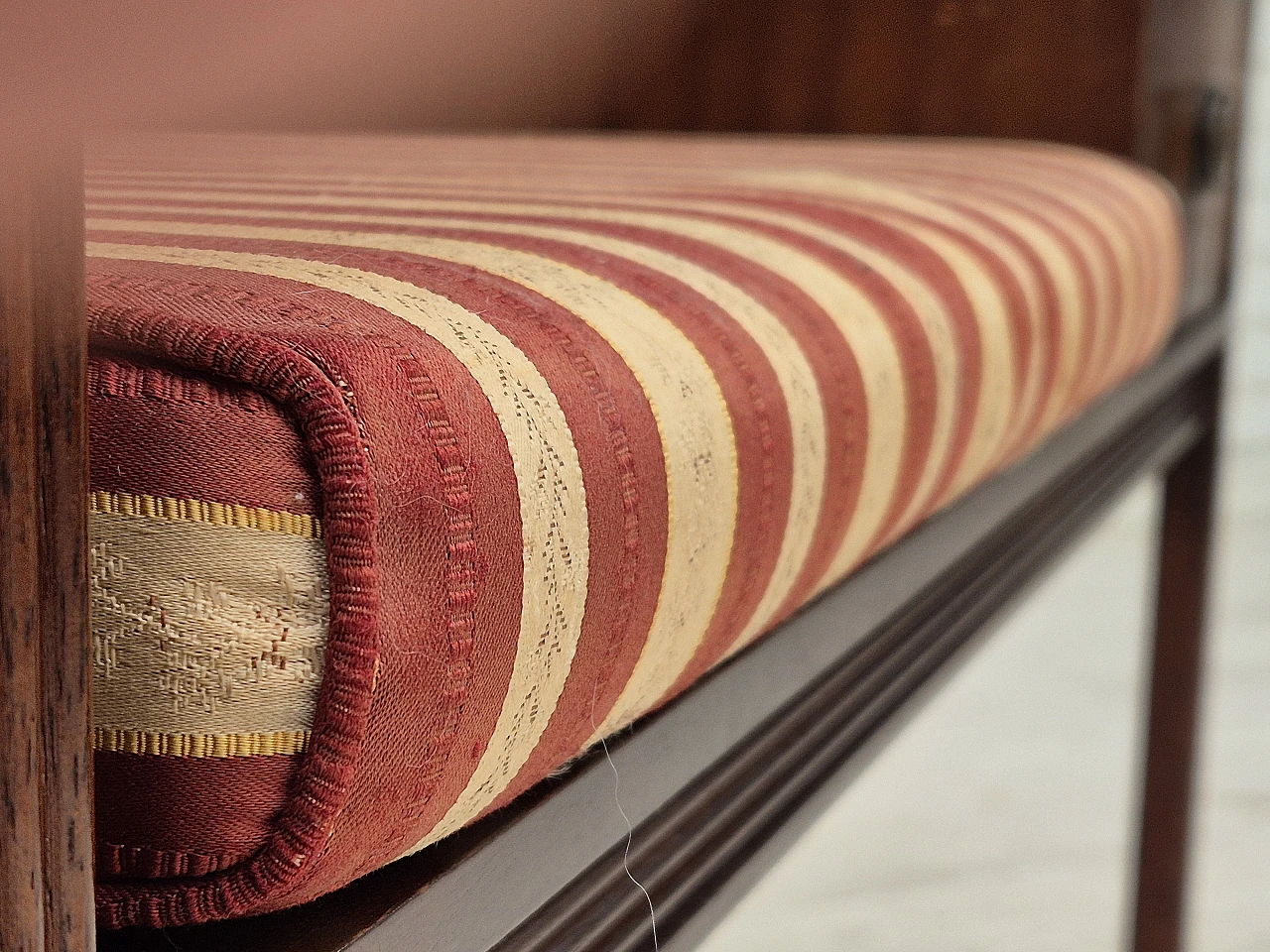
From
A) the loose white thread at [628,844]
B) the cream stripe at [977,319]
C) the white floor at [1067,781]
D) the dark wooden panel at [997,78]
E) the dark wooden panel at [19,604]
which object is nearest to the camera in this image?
the dark wooden panel at [19,604]

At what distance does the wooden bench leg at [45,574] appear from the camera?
0.41 feet

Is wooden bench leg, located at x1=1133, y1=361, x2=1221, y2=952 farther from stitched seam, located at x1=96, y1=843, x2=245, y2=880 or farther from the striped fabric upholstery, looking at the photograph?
stitched seam, located at x1=96, y1=843, x2=245, y2=880

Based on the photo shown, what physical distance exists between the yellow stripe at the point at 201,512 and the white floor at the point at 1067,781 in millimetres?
720

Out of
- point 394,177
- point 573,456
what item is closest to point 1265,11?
point 394,177

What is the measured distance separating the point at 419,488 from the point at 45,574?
0.12 feet

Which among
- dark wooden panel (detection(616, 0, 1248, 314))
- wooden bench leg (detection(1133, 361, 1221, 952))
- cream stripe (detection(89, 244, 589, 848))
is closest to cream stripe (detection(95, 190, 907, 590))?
cream stripe (detection(89, 244, 589, 848))

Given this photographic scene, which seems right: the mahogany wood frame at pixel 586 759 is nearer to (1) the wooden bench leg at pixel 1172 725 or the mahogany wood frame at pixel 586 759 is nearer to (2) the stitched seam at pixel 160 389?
(2) the stitched seam at pixel 160 389

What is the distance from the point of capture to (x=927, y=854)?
41.8 inches

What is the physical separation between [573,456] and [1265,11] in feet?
4.36

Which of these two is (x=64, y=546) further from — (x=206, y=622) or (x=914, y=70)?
(x=914, y=70)

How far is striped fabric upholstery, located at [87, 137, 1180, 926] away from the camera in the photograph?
144 mm

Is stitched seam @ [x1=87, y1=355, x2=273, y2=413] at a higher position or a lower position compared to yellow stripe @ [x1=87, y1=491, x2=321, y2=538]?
higher

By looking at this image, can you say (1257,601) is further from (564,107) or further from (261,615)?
(261,615)

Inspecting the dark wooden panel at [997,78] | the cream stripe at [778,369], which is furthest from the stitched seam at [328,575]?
the dark wooden panel at [997,78]
